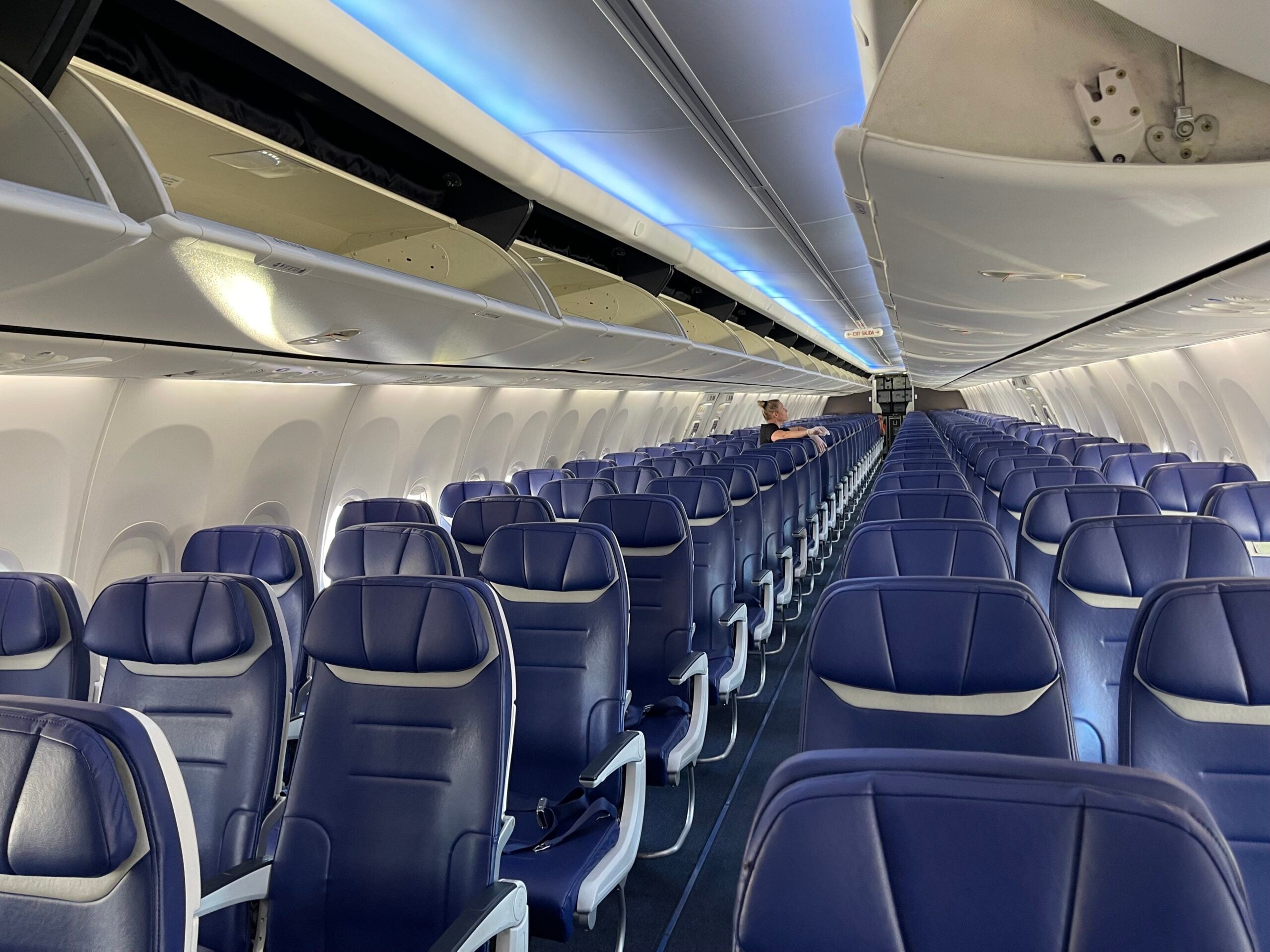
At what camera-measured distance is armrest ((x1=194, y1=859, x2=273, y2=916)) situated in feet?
7.09

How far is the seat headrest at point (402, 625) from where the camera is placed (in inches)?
98.0

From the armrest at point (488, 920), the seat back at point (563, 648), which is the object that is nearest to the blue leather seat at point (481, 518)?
the seat back at point (563, 648)

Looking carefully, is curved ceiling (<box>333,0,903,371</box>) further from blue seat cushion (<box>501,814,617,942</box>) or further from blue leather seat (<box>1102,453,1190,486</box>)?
blue leather seat (<box>1102,453,1190,486</box>)

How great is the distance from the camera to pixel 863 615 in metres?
2.27

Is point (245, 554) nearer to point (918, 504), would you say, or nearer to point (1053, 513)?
point (918, 504)

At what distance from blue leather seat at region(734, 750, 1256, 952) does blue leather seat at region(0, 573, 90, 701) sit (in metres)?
2.86

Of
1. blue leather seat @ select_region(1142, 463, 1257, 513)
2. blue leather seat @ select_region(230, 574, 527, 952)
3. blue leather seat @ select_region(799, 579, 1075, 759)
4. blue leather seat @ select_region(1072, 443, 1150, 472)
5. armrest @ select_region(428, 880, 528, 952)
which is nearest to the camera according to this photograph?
armrest @ select_region(428, 880, 528, 952)

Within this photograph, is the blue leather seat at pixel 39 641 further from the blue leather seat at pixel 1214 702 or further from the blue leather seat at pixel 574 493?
the blue leather seat at pixel 574 493

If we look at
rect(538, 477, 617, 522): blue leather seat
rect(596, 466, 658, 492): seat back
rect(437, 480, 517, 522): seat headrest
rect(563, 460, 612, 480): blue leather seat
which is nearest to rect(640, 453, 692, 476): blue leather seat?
rect(563, 460, 612, 480): blue leather seat

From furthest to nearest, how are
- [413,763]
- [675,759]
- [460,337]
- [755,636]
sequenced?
[755,636] < [460,337] < [675,759] < [413,763]

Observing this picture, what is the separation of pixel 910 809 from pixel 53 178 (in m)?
2.55

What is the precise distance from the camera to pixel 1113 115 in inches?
87.2

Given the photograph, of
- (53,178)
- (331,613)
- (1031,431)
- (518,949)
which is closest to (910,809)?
(518,949)

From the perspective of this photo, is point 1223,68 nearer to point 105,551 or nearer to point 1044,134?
point 1044,134
